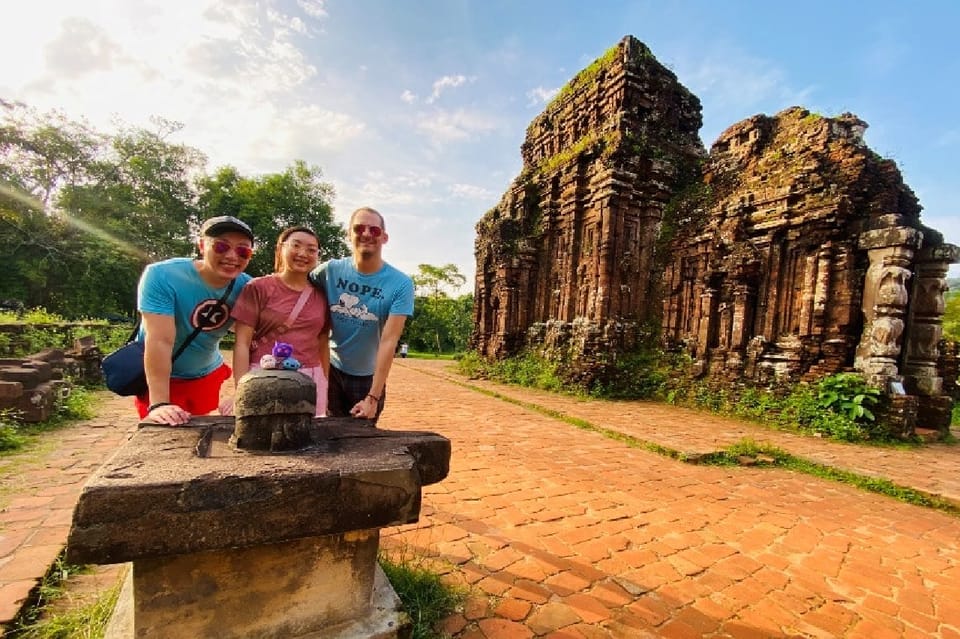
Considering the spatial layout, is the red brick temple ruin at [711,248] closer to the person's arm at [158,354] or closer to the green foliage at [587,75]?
the green foliage at [587,75]

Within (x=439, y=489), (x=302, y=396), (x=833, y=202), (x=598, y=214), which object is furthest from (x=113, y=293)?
(x=833, y=202)

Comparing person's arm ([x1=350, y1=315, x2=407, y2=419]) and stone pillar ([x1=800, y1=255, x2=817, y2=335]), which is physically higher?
stone pillar ([x1=800, y1=255, x2=817, y2=335])

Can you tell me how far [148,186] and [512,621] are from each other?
105 ft

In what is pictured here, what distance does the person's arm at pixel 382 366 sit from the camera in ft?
7.92

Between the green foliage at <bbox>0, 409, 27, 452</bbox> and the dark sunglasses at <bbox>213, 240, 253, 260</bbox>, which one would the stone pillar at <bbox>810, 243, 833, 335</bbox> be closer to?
the dark sunglasses at <bbox>213, 240, 253, 260</bbox>

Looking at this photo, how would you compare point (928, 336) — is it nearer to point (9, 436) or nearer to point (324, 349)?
point (324, 349)

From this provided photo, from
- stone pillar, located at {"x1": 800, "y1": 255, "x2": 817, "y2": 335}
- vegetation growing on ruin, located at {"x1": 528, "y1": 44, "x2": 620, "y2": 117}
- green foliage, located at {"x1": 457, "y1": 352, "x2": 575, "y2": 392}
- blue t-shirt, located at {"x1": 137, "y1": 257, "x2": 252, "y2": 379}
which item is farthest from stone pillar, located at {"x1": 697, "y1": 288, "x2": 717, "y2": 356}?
blue t-shirt, located at {"x1": 137, "y1": 257, "x2": 252, "y2": 379}

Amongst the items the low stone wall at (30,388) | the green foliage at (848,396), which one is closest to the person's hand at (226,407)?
the low stone wall at (30,388)

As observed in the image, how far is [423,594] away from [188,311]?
1.95 m

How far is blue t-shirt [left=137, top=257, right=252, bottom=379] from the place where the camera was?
2162 mm

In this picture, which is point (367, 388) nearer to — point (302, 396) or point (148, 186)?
point (302, 396)

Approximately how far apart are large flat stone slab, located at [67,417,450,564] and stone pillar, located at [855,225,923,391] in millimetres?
9133

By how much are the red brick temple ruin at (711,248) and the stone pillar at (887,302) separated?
0.02 metres

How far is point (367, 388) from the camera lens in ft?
9.51
